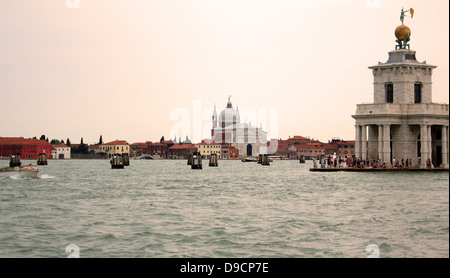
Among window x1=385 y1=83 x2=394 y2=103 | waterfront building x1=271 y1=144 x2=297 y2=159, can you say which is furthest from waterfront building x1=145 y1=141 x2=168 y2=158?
window x1=385 y1=83 x2=394 y2=103

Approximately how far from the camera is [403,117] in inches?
2052

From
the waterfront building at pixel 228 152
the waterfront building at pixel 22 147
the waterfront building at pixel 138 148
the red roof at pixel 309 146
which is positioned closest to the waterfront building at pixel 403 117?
the waterfront building at pixel 22 147

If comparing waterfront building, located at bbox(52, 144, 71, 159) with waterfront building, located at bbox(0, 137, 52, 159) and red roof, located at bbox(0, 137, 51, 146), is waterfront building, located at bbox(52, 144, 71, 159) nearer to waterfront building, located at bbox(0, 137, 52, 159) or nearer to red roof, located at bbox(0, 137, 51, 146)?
waterfront building, located at bbox(0, 137, 52, 159)

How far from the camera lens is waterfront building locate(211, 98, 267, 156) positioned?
568 ft

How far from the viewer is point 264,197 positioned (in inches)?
1080

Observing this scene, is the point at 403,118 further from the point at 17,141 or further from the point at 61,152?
the point at 61,152

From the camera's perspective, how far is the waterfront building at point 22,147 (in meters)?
132

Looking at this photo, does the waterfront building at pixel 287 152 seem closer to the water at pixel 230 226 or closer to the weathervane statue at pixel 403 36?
the weathervane statue at pixel 403 36

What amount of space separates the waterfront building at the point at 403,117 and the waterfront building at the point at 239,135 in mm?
113058

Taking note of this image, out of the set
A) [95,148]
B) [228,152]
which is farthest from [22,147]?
[228,152]

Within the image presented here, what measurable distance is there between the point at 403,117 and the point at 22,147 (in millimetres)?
99754
